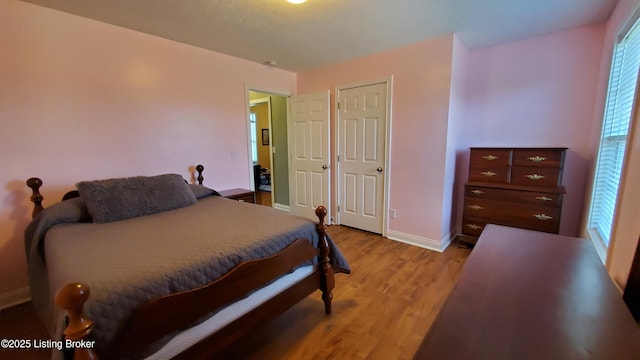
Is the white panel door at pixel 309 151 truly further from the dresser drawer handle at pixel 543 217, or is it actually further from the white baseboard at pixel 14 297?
the white baseboard at pixel 14 297

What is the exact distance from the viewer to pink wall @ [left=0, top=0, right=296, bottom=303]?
2.07 meters

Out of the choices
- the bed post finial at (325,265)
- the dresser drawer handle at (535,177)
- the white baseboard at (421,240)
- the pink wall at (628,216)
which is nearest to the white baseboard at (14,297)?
the bed post finial at (325,265)

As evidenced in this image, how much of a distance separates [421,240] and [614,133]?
73.1 inches

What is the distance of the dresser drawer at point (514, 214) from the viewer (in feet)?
8.33

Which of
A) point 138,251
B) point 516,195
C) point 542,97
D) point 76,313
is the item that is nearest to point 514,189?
point 516,195

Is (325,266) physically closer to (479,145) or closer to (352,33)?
(352,33)

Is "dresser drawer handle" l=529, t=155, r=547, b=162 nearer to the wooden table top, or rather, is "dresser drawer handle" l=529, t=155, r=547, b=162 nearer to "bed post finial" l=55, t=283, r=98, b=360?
the wooden table top

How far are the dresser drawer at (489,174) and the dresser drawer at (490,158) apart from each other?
4cm

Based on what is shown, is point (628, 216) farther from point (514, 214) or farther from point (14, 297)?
point (14, 297)

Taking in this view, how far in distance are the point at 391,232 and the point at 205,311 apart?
2.57 meters

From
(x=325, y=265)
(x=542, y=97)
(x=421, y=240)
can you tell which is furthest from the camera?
(x=421, y=240)

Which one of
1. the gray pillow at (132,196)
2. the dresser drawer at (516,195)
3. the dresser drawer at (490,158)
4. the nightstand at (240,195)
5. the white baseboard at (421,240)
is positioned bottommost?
the white baseboard at (421,240)

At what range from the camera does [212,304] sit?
4.12 feet

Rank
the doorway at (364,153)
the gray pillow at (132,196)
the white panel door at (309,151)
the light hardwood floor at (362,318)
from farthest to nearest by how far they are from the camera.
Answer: the white panel door at (309,151) → the doorway at (364,153) → the gray pillow at (132,196) → the light hardwood floor at (362,318)
